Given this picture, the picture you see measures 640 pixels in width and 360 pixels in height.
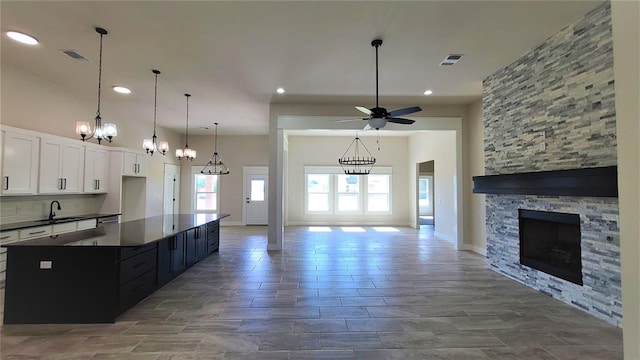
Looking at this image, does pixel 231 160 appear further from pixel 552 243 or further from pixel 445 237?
pixel 552 243

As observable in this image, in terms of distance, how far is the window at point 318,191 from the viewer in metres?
10.6

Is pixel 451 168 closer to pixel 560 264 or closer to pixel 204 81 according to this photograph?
pixel 560 264

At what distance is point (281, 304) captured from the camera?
3.38 m

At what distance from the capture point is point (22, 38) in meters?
3.52

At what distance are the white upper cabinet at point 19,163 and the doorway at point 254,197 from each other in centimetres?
605

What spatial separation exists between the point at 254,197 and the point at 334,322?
25.8 ft

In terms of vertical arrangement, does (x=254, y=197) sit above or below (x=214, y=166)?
below

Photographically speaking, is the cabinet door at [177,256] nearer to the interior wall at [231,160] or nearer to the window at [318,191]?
the interior wall at [231,160]

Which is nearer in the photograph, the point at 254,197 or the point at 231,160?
the point at 231,160

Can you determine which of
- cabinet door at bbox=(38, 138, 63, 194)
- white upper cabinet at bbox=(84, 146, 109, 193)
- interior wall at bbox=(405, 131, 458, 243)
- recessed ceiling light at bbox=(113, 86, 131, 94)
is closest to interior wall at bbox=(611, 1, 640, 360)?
interior wall at bbox=(405, 131, 458, 243)

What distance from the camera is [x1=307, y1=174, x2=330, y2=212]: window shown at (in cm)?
1060

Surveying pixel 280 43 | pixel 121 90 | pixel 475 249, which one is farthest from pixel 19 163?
pixel 475 249

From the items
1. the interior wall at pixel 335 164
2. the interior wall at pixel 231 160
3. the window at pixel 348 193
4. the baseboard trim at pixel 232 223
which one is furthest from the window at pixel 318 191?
the baseboard trim at pixel 232 223

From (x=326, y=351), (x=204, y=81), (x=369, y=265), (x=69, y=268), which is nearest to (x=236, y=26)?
(x=204, y=81)
